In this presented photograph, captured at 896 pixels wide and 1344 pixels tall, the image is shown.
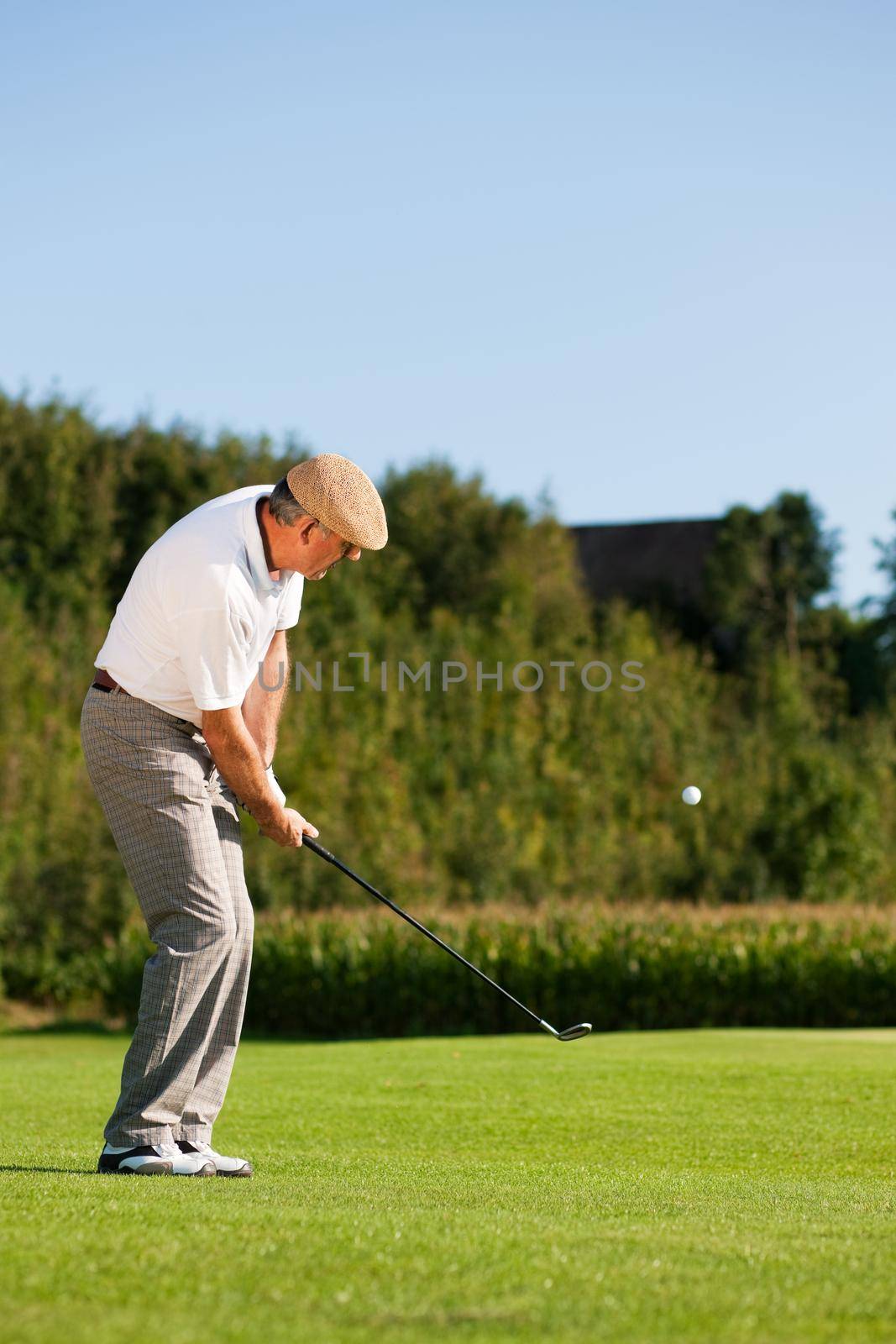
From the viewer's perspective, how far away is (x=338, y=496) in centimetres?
370

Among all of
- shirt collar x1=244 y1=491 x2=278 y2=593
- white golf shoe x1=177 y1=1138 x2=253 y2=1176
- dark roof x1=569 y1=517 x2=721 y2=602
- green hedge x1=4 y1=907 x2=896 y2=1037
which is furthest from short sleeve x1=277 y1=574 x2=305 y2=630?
dark roof x1=569 y1=517 x2=721 y2=602

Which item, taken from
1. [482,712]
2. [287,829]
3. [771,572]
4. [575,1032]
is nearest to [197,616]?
[287,829]

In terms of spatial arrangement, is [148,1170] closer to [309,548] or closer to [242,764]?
[242,764]

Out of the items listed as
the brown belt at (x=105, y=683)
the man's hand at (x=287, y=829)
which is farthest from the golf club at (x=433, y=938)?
the brown belt at (x=105, y=683)

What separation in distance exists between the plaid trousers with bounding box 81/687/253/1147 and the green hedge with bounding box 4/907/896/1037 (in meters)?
9.83

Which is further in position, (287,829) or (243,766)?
(287,829)

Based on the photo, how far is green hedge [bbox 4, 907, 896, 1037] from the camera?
12867mm

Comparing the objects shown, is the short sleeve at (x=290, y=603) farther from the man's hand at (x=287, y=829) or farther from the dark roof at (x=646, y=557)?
the dark roof at (x=646, y=557)

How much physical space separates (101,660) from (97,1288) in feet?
6.22

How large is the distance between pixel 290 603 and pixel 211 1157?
1474 millimetres

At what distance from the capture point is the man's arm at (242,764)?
11.5 feet

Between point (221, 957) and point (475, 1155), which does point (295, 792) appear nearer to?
point (475, 1155)

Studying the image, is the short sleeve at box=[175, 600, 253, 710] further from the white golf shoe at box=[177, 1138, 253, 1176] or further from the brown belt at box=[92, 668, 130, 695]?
the white golf shoe at box=[177, 1138, 253, 1176]

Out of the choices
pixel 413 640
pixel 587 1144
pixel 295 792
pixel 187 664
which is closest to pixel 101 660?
pixel 187 664
